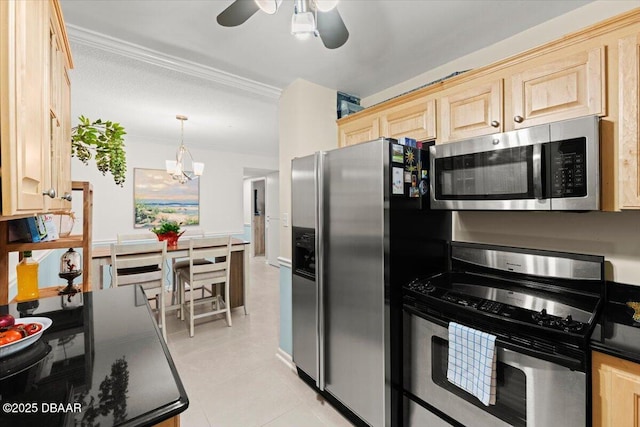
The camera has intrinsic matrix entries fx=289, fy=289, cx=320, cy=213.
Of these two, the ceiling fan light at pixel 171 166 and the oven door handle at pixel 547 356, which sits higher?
the ceiling fan light at pixel 171 166

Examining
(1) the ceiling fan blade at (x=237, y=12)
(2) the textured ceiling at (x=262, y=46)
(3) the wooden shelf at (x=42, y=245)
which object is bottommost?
(3) the wooden shelf at (x=42, y=245)

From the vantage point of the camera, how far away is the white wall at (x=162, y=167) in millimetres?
4363

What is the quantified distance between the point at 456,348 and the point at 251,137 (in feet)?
13.3

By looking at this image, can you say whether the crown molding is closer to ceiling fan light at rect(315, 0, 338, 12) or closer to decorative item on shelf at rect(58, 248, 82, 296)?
decorative item on shelf at rect(58, 248, 82, 296)

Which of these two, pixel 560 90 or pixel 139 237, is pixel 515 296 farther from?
pixel 139 237

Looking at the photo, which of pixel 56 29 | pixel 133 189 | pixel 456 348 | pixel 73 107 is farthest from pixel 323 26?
pixel 133 189

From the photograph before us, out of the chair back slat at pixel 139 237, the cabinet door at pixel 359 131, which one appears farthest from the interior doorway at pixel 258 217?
the cabinet door at pixel 359 131

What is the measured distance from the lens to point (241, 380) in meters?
2.26

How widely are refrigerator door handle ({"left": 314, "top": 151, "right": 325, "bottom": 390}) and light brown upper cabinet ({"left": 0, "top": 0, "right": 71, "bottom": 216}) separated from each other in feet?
4.33

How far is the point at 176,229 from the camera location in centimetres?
353

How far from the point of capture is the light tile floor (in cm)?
186

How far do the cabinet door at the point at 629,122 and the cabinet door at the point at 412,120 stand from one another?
2.72 feet

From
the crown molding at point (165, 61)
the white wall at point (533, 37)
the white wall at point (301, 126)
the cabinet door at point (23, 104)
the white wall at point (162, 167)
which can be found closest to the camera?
the cabinet door at point (23, 104)

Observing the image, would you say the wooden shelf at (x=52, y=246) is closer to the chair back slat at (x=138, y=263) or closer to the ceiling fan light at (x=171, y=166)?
the chair back slat at (x=138, y=263)
